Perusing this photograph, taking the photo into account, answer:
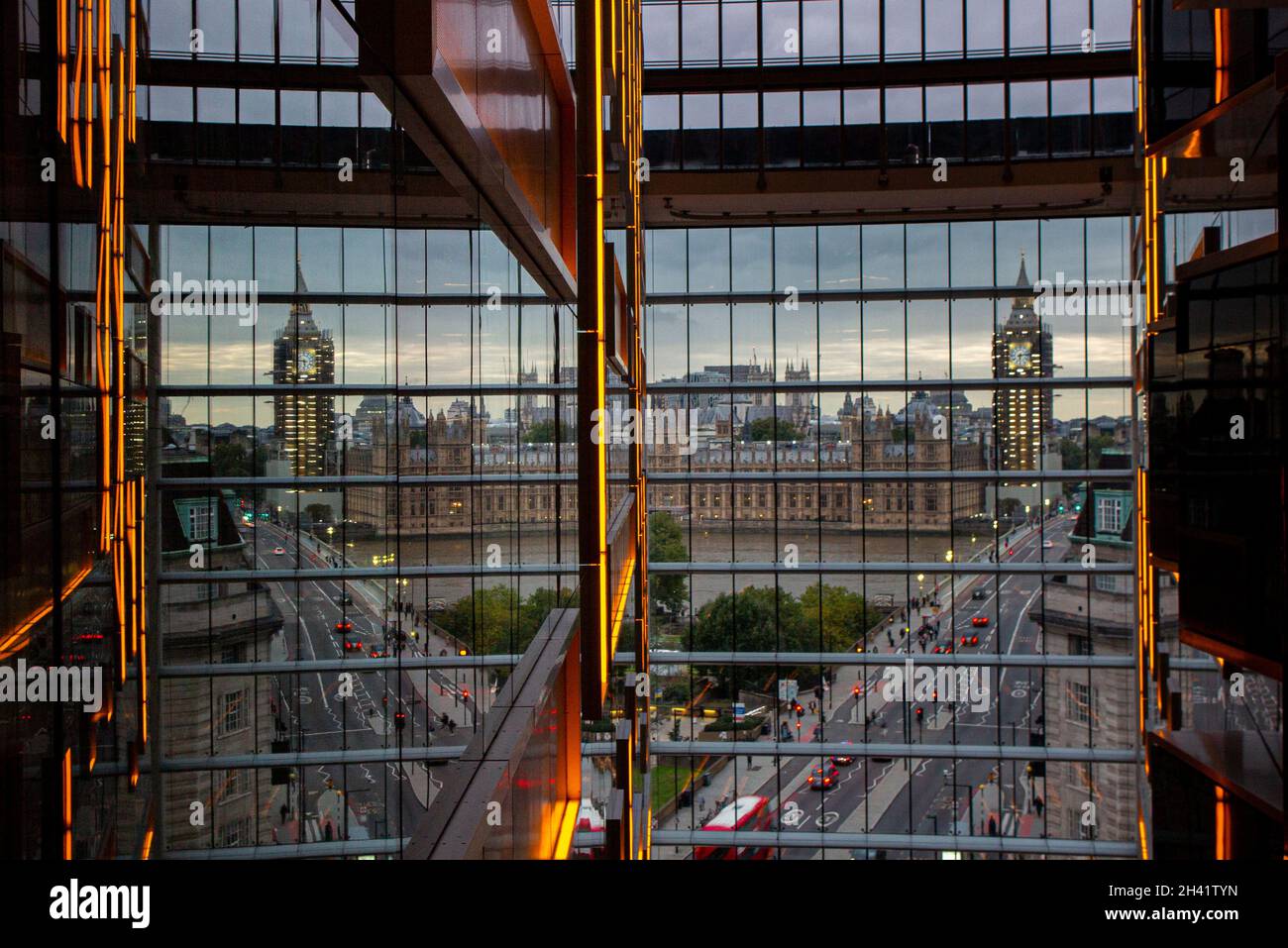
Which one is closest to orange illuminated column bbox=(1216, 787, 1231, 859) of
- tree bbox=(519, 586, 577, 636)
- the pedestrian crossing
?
the pedestrian crossing

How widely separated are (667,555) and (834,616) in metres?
4.95

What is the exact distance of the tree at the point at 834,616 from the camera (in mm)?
25125

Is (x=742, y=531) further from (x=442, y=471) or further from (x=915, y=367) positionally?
(x=442, y=471)

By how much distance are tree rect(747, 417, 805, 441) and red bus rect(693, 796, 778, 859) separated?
977 centimetres

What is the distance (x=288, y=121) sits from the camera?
8.23 feet

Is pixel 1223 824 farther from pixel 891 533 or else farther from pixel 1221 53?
pixel 891 533

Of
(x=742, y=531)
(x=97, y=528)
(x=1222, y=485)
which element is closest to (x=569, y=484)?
(x=1222, y=485)

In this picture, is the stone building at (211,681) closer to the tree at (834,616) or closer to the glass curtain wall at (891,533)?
the glass curtain wall at (891,533)

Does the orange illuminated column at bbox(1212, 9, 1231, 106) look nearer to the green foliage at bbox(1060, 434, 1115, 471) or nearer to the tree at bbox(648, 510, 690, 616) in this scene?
the tree at bbox(648, 510, 690, 616)

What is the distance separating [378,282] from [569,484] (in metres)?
7.24

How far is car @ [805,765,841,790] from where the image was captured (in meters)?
24.5

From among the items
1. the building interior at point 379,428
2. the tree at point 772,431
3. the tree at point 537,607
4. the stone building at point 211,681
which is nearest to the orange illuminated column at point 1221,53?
the building interior at point 379,428
